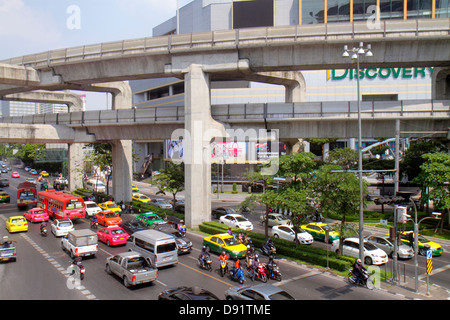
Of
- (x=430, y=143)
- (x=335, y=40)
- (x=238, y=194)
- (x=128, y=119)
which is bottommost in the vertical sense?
(x=238, y=194)

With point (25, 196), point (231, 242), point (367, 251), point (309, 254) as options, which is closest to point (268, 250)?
point (231, 242)

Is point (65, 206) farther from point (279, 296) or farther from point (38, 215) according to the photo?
point (279, 296)

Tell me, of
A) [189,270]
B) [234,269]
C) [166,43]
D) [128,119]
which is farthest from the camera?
[128,119]

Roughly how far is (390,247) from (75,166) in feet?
179

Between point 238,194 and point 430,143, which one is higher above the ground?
point 430,143

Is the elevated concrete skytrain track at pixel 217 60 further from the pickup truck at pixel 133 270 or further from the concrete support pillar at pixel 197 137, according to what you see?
the pickup truck at pixel 133 270

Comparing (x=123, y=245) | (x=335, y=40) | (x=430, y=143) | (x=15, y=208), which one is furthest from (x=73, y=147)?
(x=430, y=143)

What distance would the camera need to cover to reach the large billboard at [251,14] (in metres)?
78.7

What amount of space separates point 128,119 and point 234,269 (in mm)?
23790

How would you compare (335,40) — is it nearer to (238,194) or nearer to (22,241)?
(22,241)

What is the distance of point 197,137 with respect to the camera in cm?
3178

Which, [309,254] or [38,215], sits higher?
[38,215]

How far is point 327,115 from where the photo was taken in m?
31.0

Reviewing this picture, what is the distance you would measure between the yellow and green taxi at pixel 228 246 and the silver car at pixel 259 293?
864 centimetres
